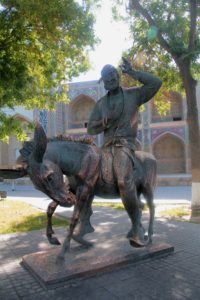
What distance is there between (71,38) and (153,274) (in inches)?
358

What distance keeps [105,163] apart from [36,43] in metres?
8.66

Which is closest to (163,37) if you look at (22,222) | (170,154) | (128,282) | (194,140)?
(194,140)

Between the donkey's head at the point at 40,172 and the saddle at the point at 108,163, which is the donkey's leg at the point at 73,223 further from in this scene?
the saddle at the point at 108,163

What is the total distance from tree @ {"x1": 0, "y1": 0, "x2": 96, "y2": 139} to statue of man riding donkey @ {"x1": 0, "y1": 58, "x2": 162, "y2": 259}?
638 cm

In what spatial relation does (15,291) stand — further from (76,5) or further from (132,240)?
(76,5)

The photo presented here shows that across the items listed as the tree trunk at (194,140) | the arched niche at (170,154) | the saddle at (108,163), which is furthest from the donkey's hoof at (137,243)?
the arched niche at (170,154)

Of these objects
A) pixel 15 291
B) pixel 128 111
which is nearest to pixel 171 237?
pixel 128 111

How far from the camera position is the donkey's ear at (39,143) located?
331cm

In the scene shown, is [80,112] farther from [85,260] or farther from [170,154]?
[85,260]

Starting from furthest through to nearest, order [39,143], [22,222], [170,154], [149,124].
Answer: [170,154], [149,124], [22,222], [39,143]

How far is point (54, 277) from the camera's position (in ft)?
11.4

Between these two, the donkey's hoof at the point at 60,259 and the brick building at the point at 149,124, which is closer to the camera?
the donkey's hoof at the point at 60,259

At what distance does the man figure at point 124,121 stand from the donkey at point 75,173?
0.08 metres

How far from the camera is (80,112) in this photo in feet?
102
